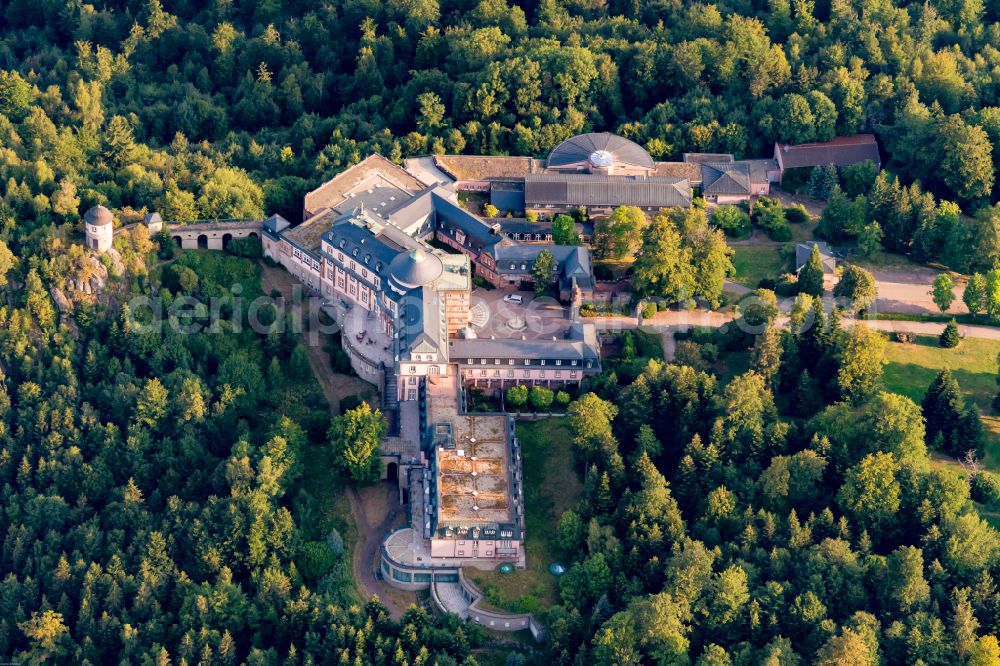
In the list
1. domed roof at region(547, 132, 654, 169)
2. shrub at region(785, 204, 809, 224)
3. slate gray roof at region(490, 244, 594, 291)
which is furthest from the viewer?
domed roof at region(547, 132, 654, 169)

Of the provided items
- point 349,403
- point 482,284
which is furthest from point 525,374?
point 349,403

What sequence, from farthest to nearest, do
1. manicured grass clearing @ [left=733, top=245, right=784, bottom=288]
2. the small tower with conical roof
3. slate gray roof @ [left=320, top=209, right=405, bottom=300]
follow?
1. manicured grass clearing @ [left=733, top=245, right=784, bottom=288]
2. the small tower with conical roof
3. slate gray roof @ [left=320, top=209, right=405, bottom=300]

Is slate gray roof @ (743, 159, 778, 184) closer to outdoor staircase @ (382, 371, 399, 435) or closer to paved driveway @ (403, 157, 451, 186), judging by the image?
paved driveway @ (403, 157, 451, 186)

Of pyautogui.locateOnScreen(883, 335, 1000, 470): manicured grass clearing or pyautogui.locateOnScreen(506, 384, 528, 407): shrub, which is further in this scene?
pyautogui.locateOnScreen(883, 335, 1000, 470): manicured grass clearing

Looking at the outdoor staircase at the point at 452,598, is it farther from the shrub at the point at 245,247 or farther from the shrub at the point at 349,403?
the shrub at the point at 245,247

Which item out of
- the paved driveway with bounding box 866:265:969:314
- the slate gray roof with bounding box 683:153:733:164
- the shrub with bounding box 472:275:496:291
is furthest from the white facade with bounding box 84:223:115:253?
the paved driveway with bounding box 866:265:969:314

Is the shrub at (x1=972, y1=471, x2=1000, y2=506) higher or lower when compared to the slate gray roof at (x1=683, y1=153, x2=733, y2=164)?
lower

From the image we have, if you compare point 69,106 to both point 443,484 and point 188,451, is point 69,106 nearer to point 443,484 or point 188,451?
point 188,451

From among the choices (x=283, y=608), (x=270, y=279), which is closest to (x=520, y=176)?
(x=270, y=279)
